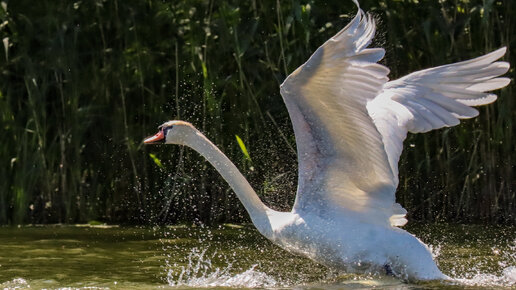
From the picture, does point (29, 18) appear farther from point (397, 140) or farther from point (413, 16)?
point (397, 140)

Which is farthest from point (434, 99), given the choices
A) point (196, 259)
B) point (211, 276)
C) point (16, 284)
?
point (16, 284)

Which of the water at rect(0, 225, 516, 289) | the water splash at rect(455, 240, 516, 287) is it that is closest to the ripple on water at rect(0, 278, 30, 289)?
the water at rect(0, 225, 516, 289)

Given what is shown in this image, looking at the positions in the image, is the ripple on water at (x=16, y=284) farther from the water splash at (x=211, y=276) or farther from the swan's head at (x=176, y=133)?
the swan's head at (x=176, y=133)

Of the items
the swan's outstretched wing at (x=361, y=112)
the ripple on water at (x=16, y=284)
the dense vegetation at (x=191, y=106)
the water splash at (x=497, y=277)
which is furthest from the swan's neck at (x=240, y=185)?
the dense vegetation at (x=191, y=106)

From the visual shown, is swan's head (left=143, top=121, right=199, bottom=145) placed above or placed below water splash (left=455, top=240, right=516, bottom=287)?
above

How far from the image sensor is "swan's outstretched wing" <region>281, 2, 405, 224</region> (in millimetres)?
5008

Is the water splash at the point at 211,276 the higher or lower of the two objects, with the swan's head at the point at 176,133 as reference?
lower

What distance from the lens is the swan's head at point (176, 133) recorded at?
6.06m

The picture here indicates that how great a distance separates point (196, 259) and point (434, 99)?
2.00m

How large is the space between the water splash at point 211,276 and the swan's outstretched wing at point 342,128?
0.51 m

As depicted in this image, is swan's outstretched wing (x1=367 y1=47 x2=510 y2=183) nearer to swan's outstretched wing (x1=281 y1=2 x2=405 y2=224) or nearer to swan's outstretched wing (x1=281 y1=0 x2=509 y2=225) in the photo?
swan's outstretched wing (x1=281 y1=0 x2=509 y2=225)

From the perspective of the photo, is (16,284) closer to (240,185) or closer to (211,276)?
(211,276)

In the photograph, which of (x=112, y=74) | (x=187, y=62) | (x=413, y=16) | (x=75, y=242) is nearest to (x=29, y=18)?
(x=112, y=74)

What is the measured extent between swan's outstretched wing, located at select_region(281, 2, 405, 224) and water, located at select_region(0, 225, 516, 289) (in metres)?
0.47
